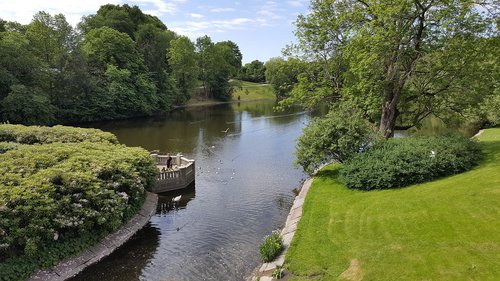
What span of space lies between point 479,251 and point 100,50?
2713 inches

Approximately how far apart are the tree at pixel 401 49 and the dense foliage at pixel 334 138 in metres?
2.93

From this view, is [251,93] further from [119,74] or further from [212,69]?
[119,74]

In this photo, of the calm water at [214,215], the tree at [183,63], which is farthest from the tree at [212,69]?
the calm water at [214,215]

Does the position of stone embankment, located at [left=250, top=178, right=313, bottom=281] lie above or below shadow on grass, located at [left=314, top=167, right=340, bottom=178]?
below

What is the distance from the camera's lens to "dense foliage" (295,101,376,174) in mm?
22344

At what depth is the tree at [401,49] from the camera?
22578 mm

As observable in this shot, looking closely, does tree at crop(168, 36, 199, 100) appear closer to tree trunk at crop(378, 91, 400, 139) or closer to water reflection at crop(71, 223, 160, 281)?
tree trunk at crop(378, 91, 400, 139)

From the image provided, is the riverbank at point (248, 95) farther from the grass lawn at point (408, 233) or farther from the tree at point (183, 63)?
the grass lawn at point (408, 233)

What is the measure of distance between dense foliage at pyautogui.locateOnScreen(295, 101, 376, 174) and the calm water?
336 centimetres

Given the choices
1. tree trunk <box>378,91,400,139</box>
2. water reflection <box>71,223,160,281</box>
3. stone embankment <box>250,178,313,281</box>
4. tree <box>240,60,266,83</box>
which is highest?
tree <box>240,60,266,83</box>

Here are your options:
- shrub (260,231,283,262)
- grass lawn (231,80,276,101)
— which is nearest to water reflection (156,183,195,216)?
shrub (260,231,283,262)

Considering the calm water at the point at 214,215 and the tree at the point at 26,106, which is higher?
the tree at the point at 26,106

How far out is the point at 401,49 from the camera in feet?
76.9

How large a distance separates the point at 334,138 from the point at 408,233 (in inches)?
387
